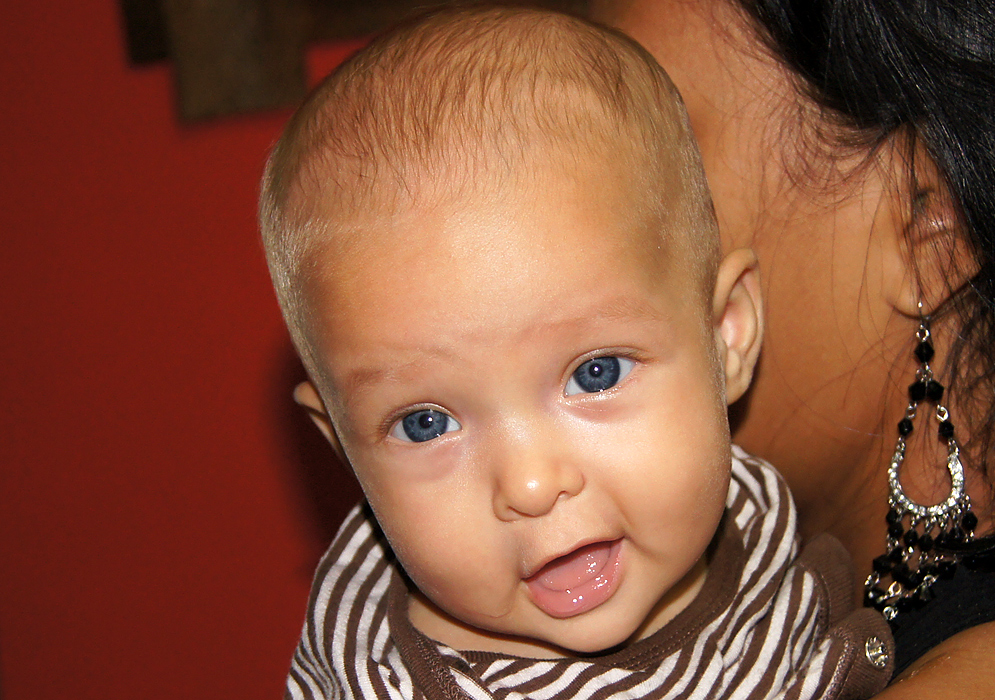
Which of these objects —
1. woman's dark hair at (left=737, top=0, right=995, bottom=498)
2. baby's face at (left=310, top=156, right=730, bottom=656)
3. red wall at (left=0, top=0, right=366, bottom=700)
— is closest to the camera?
baby's face at (left=310, top=156, right=730, bottom=656)

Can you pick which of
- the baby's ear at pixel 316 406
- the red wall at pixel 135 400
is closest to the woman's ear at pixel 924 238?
the baby's ear at pixel 316 406

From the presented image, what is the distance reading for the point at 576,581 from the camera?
0.88 m

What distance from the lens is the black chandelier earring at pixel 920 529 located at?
3.38ft

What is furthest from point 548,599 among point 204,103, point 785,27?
point 204,103

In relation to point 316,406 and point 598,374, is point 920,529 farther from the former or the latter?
point 316,406

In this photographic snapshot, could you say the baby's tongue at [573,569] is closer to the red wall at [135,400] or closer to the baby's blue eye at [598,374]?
the baby's blue eye at [598,374]

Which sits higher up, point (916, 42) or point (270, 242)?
point (916, 42)

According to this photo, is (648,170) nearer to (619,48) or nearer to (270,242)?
(619,48)

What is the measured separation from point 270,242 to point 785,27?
1.92 feet

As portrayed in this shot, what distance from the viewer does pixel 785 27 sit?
1006 millimetres

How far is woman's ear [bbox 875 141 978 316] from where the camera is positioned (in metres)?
0.97

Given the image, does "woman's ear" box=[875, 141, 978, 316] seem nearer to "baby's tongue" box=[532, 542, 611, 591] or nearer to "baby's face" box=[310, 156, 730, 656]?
"baby's face" box=[310, 156, 730, 656]

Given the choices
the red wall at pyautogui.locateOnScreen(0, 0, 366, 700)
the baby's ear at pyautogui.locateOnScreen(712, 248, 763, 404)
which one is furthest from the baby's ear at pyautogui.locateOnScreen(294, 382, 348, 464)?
the red wall at pyautogui.locateOnScreen(0, 0, 366, 700)

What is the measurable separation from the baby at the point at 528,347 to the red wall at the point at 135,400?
0.97m
